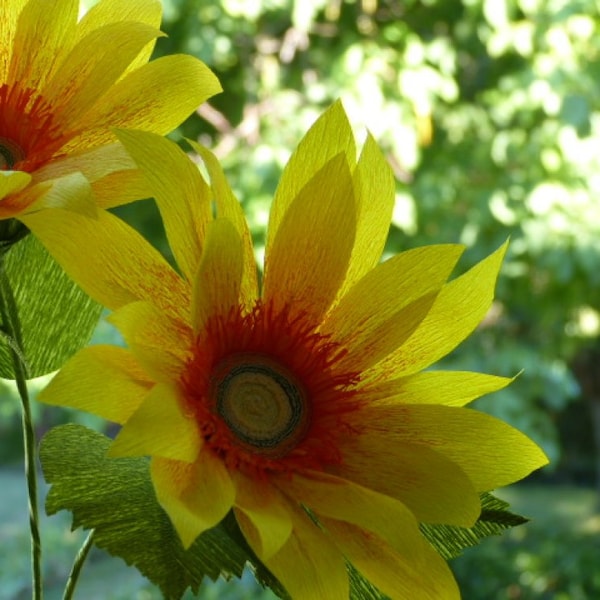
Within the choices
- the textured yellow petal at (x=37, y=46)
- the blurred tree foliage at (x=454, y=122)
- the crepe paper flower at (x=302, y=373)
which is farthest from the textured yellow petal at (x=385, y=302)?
the blurred tree foliage at (x=454, y=122)

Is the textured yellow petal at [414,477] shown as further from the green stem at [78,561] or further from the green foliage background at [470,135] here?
the green foliage background at [470,135]

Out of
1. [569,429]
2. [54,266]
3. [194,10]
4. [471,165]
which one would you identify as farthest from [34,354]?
[569,429]

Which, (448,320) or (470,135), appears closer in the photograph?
(448,320)

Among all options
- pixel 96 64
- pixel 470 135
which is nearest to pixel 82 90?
pixel 96 64

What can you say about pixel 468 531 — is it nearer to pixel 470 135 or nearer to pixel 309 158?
pixel 309 158

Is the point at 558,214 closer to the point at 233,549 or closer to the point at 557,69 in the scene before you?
the point at 557,69

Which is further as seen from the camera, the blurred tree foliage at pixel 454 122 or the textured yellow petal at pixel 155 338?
the blurred tree foliage at pixel 454 122
